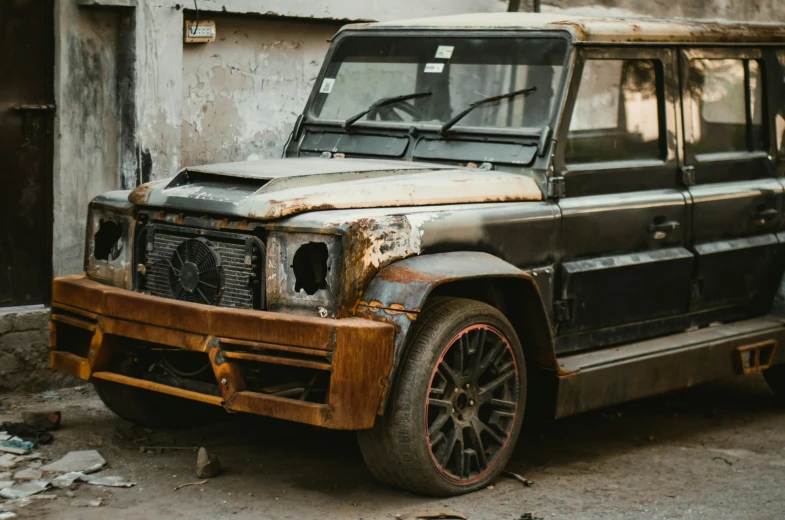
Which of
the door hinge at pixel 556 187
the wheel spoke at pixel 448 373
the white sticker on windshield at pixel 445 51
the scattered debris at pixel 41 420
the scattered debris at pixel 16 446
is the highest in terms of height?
the white sticker on windshield at pixel 445 51

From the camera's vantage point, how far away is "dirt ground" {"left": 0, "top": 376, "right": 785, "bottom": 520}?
4.86m

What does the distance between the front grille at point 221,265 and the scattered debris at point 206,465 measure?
699 millimetres

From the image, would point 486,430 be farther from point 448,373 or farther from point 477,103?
point 477,103

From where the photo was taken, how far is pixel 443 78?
5836 mm

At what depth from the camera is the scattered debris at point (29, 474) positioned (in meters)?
5.15

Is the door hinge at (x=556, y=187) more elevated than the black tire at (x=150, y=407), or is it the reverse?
the door hinge at (x=556, y=187)

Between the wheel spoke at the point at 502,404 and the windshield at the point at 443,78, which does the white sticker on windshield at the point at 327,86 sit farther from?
the wheel spoke at the point at 502,404

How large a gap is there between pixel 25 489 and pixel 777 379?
417 cm

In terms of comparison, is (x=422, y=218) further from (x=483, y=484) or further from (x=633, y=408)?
(x=633, y=408)

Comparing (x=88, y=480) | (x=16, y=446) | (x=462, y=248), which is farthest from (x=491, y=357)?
(x=16, y=446)

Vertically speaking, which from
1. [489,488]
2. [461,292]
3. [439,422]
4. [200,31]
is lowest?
[489,488]

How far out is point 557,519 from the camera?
479cm

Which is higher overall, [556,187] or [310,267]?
[556,187]

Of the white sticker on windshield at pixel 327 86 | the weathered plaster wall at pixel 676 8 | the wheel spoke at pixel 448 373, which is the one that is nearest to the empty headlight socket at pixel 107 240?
the white sticker on windshield at pixel 327 86
